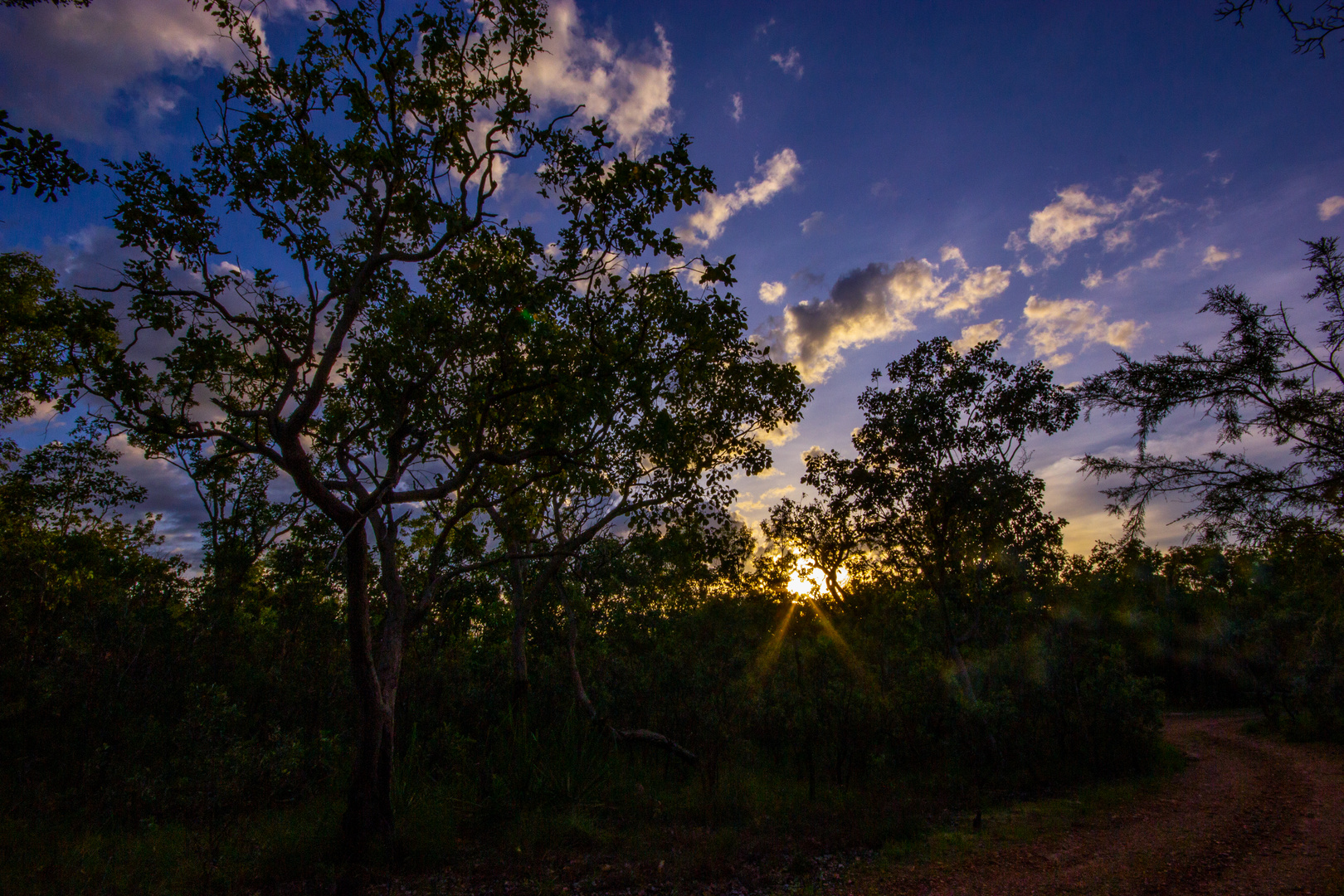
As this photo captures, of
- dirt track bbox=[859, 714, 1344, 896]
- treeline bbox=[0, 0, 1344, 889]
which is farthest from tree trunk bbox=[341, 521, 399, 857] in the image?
dirt track bbox=[859, 714, 1344, 896]

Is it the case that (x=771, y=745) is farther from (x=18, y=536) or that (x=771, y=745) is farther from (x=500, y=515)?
(x=18, y=536)

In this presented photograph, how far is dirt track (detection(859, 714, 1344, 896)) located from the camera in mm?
7180

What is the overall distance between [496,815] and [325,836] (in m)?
2.58

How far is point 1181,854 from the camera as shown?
27.6ft

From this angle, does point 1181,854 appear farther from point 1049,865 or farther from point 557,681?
point 557,681

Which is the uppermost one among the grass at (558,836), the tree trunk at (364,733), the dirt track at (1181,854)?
the tree trunk at (364,733)

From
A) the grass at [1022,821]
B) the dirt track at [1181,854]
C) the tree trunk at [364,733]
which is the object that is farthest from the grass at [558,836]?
the dirt track at [1181,854]

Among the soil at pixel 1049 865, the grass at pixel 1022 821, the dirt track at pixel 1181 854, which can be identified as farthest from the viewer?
the grass at pixel 1022 821

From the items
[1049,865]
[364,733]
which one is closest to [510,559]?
[364,733]

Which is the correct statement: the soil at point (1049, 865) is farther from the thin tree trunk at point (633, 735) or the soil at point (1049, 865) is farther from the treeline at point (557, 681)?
the thin tree trunk at point (633, 735)

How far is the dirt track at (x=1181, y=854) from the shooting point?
7.18 m

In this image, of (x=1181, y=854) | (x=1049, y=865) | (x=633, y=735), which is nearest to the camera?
(x=1049, y=865)

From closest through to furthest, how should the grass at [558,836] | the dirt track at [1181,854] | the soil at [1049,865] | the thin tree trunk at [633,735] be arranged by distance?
the grass at [558,836] → the soil at [1049,865] → the dirt track at [1181,854] → the thin tree trunk at [633,735]

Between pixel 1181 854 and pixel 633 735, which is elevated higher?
pixel 633 735
